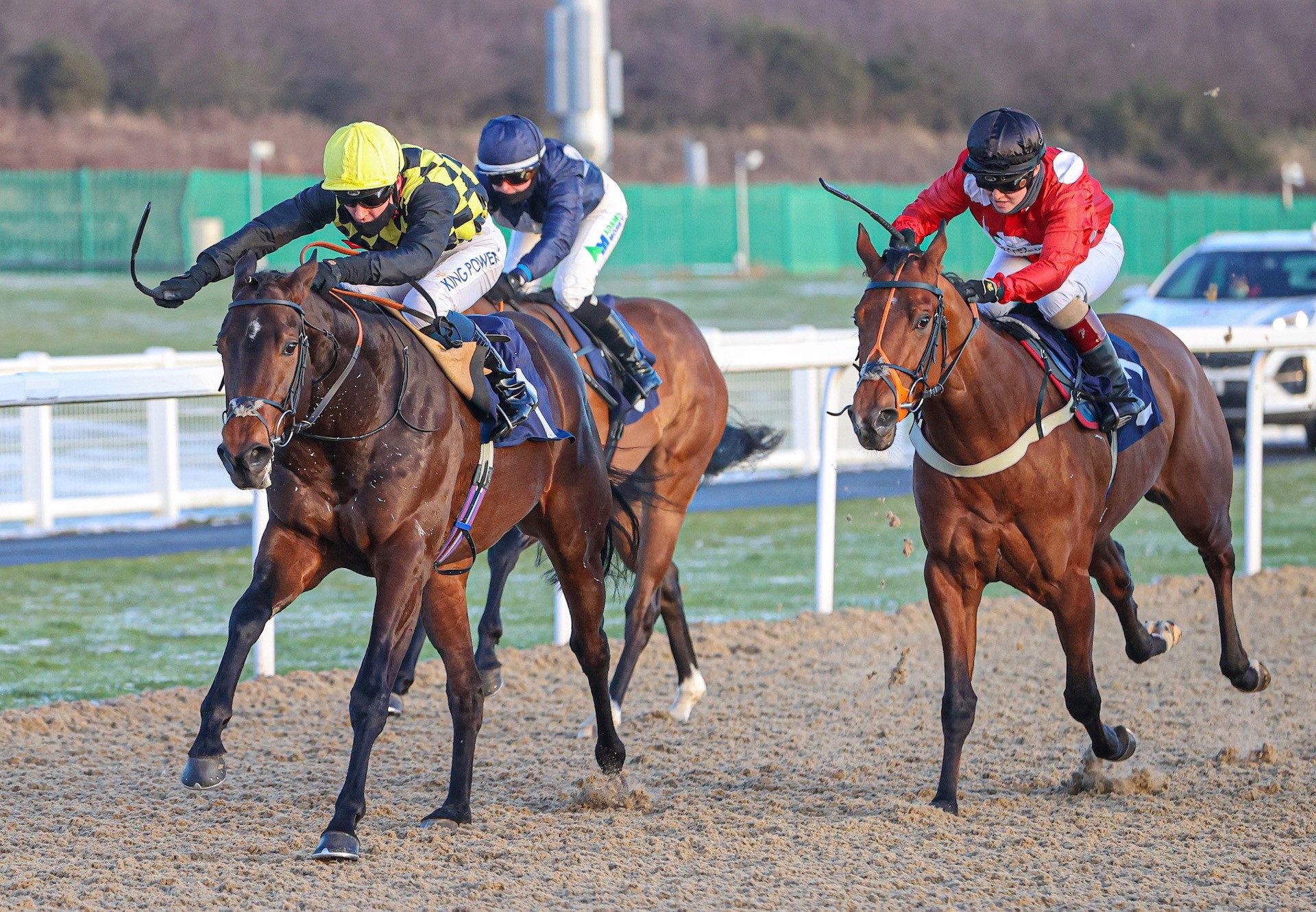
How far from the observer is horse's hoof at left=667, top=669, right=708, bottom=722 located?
574cm

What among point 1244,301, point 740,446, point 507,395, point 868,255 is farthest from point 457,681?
point 1244,301

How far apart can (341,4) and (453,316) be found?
42.9 m

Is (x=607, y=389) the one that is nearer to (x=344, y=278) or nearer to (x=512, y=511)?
(x=512, y=511)

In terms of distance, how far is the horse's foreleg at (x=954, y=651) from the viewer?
4504 mm

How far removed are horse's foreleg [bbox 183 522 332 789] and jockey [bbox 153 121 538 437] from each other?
0.62m

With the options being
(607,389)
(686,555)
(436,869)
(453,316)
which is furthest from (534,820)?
(686,555)

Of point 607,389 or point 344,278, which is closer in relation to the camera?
point 344,278

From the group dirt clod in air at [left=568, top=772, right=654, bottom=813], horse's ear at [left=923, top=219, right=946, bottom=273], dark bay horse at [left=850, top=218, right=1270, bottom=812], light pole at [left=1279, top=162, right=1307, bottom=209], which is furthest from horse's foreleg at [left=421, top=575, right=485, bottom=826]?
light pole at [left=1279, top=162, right=1307, bottom=209]

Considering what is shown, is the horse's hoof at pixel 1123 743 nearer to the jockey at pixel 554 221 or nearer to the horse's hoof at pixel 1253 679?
the horse's hoof at pixel 1253 679

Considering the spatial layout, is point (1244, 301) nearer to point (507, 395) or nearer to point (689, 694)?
point (689, 694)

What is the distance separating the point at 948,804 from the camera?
446 cm

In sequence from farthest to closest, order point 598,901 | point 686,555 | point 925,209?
1. point 686,555
2. point 925,209
3. point 598,901

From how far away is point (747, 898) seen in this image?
3678 millimetres

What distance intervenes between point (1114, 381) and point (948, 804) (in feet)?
4.28
